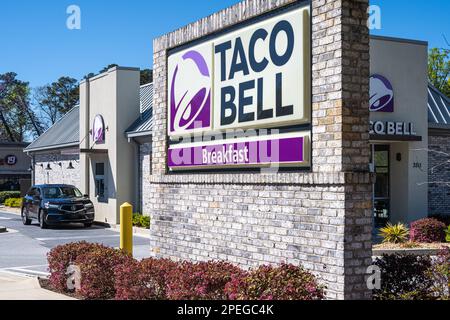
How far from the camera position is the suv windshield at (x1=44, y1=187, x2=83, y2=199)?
24.6 meters

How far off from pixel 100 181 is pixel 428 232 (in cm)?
1474

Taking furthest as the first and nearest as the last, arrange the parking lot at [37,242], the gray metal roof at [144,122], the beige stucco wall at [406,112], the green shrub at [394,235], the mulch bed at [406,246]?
1. the gray metal roof at [144,122]
2. the beige stucco wall at [406,112]
3. the green shrub at [394,235]
4. the mulch bed at [406,246]
5. the parking lot at [37,242]

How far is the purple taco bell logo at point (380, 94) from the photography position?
2036 centimetres

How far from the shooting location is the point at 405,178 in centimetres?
2169

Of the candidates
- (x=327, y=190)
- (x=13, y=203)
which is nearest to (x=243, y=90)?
(x=327, y=190)

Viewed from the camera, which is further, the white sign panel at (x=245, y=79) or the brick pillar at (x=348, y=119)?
the white sign panel at (x=245, y=79)

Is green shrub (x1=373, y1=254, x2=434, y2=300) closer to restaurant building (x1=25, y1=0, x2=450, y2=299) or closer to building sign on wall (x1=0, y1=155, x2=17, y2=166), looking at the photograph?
restaurant building (x1=25, y1=0, x2=450, y2=299)

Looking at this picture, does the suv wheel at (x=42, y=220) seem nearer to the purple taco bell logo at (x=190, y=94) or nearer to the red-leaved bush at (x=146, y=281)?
the purple taco bell logo at (x=190, y=94)


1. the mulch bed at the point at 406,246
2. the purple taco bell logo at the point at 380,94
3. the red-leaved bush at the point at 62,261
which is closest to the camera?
the red-leaved bush at the point at 62,261

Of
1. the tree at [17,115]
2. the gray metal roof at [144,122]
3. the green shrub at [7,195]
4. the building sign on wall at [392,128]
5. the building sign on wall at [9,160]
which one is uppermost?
the tree at [17,115]

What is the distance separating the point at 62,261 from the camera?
9844mm

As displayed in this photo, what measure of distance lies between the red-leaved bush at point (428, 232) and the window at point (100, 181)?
1373 centimetres

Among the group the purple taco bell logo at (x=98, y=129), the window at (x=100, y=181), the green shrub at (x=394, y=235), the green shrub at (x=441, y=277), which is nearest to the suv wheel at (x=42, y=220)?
the window at (x=100, y=181)
